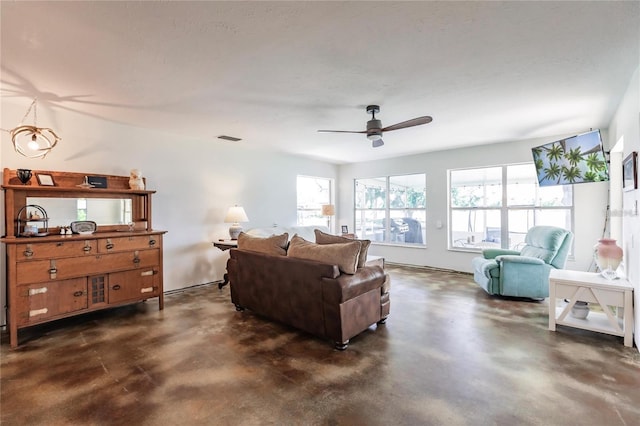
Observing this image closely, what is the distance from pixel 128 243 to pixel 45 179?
3.64ft

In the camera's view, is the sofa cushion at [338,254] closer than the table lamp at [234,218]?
Yes

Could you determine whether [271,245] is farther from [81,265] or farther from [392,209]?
[392,209]

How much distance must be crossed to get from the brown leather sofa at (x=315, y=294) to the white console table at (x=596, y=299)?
5.69 ft

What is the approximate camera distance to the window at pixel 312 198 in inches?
276

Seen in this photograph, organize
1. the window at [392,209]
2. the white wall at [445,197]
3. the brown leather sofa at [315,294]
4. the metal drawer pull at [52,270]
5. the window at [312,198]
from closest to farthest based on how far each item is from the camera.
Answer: the brown leather sofa at [315,294] → the metal drawer pull at [52,270] → the white wall at [445,197] → the window at [392,209] → the window at [312,198]

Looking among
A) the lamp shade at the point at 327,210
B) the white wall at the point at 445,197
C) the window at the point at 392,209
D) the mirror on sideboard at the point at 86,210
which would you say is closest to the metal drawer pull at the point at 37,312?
the mirror on sideboard at the point at 86,210

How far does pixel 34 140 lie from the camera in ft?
10.9

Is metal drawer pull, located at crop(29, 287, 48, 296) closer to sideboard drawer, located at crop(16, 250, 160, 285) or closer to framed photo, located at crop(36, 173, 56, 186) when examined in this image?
sideboard drawer, located at crop(16, 250, 160, 285)

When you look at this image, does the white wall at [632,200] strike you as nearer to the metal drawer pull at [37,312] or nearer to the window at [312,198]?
the window at [312,198]

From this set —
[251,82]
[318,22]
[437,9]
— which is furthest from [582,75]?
[251,82]

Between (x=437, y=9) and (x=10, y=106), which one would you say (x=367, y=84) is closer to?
(x=437, y=9)

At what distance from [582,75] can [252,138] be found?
412 cm

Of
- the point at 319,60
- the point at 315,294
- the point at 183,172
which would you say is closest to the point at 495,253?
the point at 315,294

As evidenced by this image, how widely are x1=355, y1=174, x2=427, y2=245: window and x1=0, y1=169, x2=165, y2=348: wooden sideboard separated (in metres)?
4.80
